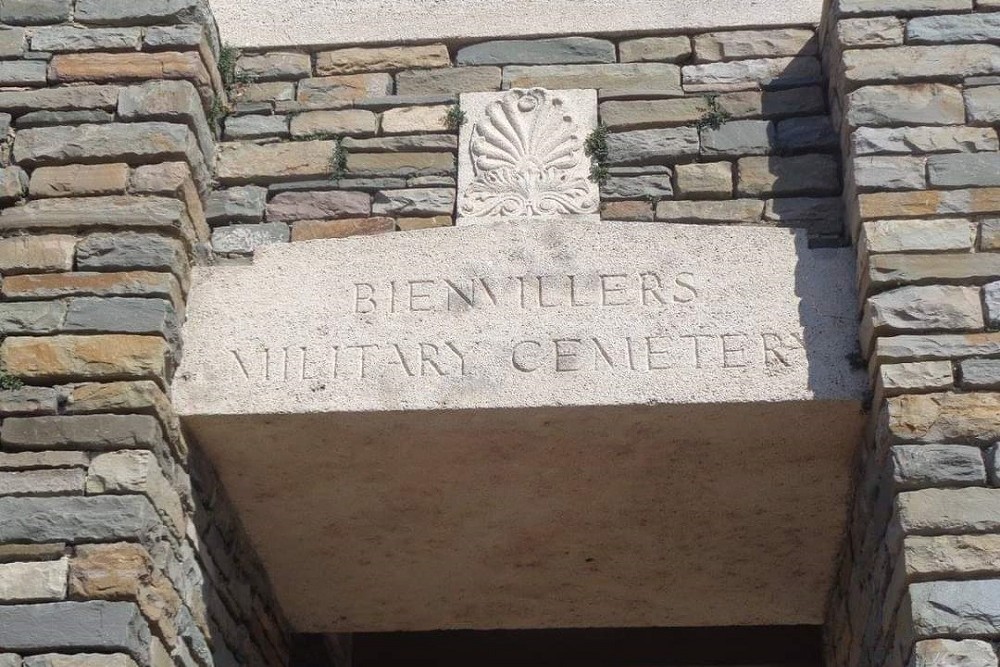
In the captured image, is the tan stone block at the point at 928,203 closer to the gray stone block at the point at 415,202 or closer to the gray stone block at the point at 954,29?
the gray stone block at the point at 954,29

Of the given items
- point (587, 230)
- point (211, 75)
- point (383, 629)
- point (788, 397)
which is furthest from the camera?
point (383, 629)

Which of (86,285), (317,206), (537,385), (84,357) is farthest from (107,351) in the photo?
(537,385)

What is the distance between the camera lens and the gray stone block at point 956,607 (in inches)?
142

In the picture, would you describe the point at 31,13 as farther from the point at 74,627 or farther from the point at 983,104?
the point at 983,104

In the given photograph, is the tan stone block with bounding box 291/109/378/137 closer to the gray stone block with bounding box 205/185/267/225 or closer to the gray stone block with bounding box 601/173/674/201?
the gray stone block with bounding box 205/185/267/225

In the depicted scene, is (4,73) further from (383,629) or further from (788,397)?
(788,397)

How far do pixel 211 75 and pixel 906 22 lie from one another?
7.19 feet

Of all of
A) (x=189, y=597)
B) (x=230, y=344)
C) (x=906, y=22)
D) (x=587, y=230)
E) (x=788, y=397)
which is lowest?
(x=189, y=597)

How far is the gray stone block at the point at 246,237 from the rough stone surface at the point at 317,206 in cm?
5

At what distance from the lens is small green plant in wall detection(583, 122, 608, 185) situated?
4.79m

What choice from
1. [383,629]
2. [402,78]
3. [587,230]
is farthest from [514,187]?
[383,629]

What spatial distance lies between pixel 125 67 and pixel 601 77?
152 centimetres

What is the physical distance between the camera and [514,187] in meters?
4.77

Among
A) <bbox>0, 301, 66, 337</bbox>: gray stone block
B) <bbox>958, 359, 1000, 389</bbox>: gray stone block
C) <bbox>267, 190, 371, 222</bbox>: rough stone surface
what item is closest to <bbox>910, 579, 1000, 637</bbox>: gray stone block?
<bbox>958, 359, 1000, 389</bbox>: gray stone block
